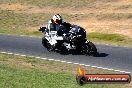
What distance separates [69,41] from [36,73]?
5.70m

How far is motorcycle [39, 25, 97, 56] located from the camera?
22.2 m

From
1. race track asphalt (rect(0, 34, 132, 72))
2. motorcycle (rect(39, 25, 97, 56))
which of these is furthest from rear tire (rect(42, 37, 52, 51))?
race track asphalt (rect(0, 34, 132, 72))

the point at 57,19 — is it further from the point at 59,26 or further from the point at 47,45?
the point at 47,45

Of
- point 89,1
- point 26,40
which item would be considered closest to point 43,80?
point 26,40

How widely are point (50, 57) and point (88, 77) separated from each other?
11.2 m

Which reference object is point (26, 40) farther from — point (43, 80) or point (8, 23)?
point (8, 23)

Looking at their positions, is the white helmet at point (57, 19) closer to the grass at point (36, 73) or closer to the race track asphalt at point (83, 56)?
the race track asphalt at point (83, 56)

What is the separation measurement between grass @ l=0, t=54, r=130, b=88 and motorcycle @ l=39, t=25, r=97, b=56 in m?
2.22

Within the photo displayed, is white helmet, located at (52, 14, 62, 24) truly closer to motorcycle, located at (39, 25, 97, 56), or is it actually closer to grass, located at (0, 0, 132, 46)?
motorcycle, located at (39, 25, 97, 56)

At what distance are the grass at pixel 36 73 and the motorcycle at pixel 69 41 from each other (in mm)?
2224

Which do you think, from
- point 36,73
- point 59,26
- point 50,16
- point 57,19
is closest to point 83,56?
point 59,26

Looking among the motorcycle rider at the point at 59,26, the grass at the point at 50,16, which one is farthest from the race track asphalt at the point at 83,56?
the grass at the point at 50,16

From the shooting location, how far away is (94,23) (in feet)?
133

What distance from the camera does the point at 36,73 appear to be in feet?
57.6
